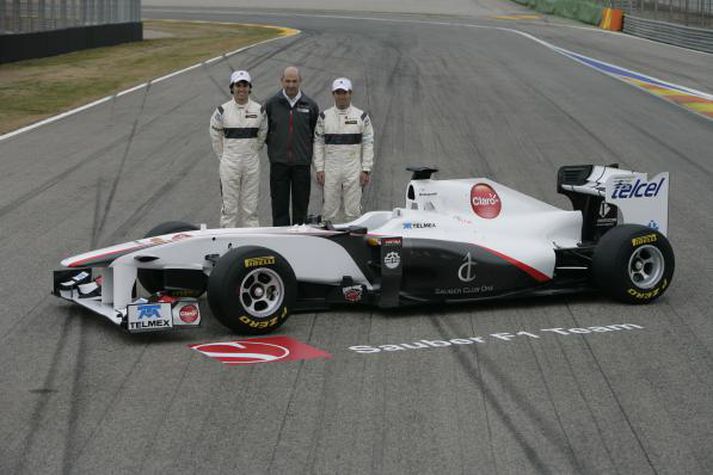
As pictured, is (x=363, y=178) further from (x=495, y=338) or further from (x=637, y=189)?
(x=495, y=338)

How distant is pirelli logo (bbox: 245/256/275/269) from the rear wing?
323 cm

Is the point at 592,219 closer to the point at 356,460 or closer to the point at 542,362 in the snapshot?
the point at 542,362

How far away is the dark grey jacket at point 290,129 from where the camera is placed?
35.7 feet

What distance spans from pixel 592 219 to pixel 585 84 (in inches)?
660

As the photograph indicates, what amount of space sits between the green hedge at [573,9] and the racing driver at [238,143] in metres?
37.9

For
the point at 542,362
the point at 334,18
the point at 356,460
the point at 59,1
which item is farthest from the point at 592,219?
the point at 334,18

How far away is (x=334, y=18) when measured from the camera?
48656mm

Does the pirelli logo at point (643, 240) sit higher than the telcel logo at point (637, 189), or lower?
lower

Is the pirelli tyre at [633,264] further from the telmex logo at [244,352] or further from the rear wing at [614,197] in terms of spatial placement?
the telmex logo at [244,352]

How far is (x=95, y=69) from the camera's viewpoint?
92.5ft

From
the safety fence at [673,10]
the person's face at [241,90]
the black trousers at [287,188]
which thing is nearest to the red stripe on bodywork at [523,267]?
the black trousers at [287,188]

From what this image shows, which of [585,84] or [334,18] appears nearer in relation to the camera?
[585,84]

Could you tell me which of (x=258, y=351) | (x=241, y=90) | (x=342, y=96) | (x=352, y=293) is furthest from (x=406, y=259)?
(x=241, y=90)

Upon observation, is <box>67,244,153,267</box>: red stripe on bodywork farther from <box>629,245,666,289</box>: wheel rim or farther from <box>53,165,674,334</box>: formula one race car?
<box>629,245,666,289</box>: wheel rim
